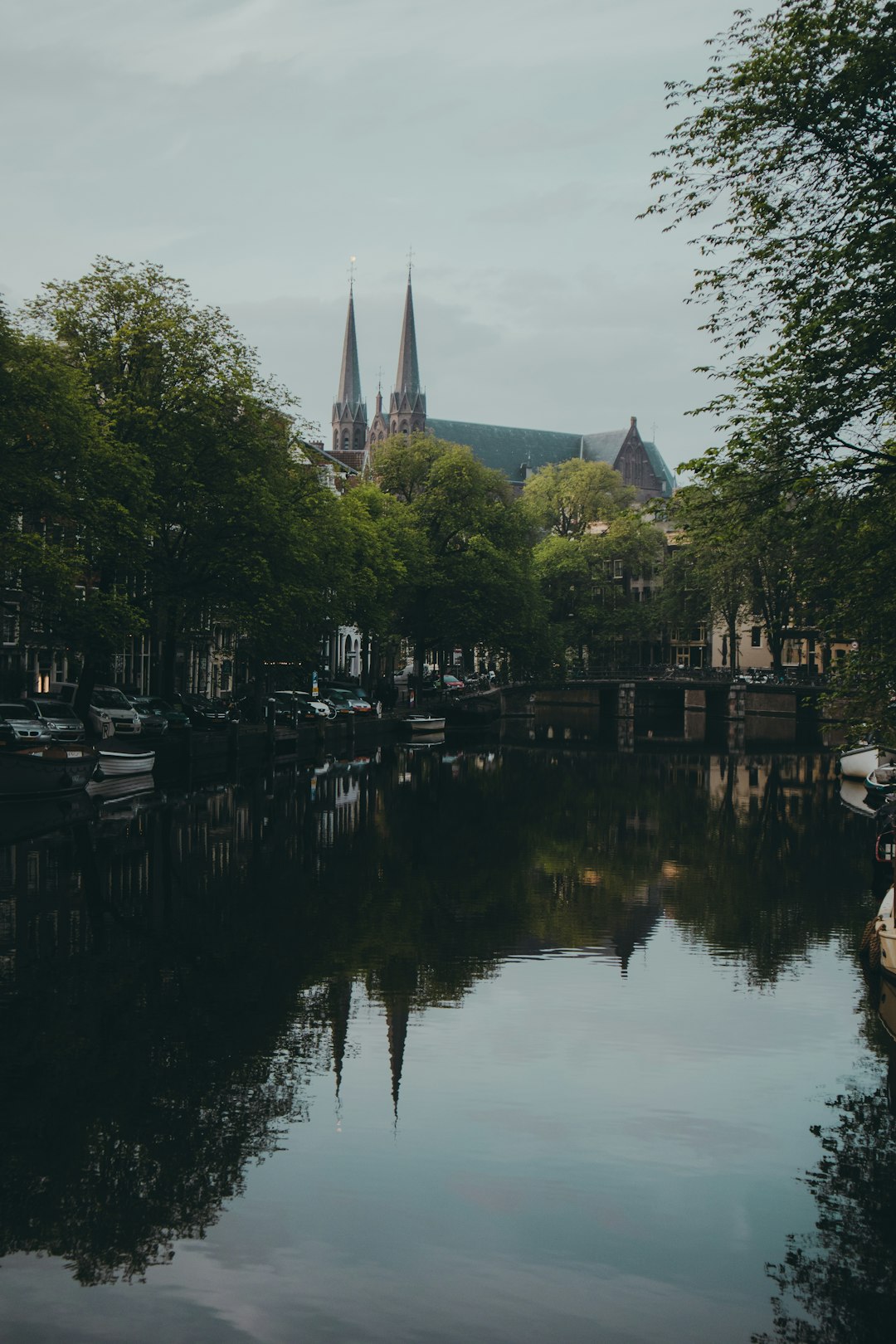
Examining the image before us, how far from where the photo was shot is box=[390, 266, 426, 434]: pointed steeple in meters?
180

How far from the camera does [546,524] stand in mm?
135750

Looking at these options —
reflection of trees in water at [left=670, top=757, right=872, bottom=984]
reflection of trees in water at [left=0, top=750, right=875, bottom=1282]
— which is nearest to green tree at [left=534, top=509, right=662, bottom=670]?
reflection of trees in water at [left=670, top=757, right=872, bottom=984]

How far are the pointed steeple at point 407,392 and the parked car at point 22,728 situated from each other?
441 ft

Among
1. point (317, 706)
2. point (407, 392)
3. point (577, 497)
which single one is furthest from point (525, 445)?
point (317, 706)

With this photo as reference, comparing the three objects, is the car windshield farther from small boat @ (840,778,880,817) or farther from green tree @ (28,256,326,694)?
small boat @ (840,778,880,817)

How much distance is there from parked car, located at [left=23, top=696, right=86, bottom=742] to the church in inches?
5003

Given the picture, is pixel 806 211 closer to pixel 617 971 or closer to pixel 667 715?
pixel 617 971

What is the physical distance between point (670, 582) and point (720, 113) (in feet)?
322

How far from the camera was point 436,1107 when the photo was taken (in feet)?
47.4

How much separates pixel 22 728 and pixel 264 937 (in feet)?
85.3

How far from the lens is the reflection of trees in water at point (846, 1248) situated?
33.0 ft

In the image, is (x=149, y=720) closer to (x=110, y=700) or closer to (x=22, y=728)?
(x=110, y=700)

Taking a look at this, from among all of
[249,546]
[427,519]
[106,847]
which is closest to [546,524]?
[427,519]

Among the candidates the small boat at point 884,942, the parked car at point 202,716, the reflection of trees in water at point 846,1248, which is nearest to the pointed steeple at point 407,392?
the parked car at point 202,716
